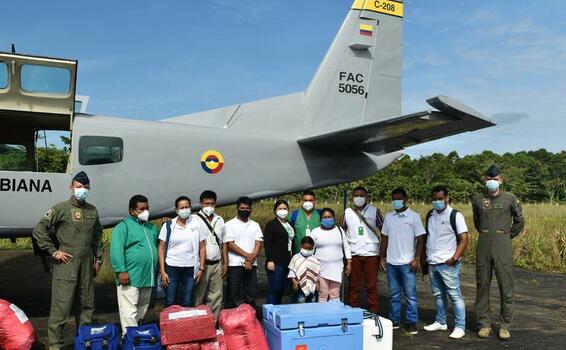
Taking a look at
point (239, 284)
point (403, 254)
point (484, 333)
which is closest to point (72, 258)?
point (239, 284)

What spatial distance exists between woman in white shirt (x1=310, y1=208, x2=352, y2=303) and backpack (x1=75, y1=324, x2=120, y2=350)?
2.70 m

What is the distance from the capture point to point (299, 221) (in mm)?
6734

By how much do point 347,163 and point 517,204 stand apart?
311 centimetres

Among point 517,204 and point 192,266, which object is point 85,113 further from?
point 517,204

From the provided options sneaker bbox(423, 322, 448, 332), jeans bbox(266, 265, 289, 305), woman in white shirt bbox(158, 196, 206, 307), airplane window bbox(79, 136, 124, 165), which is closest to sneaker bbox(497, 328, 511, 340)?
sneaker bbox(423, 322, 448, 332)

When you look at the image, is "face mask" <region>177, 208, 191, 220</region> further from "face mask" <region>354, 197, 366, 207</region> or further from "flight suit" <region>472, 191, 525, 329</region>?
"flight suit" <region>472, 191, 525, 329</region>

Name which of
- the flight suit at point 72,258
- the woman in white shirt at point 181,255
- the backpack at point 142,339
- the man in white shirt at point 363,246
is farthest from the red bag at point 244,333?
the man in white shirt at point 363,246

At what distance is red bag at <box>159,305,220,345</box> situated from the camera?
15.2ft

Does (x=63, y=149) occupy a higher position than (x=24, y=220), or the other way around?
(x=63, y=149)

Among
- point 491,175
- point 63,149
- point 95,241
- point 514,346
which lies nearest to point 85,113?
point 63,149

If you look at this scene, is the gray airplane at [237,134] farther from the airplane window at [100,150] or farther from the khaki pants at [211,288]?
the khaki pants at [211,288]

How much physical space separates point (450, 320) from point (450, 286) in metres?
1.33

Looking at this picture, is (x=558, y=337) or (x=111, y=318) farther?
(x=111, y=318)

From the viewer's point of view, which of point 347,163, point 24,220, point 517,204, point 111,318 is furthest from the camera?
point 347,163
